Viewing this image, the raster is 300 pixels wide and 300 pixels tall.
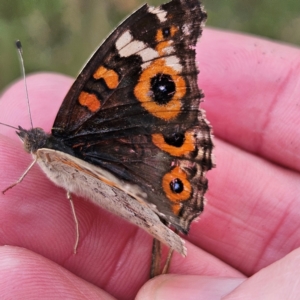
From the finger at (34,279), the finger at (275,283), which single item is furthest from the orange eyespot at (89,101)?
the finger at (275,283)

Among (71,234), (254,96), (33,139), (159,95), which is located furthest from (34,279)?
(254,96)

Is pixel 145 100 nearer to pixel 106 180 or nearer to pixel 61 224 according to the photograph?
pixel 106 180

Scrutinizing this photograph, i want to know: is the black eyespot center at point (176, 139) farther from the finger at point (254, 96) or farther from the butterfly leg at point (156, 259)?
the finger at point (254, 96)

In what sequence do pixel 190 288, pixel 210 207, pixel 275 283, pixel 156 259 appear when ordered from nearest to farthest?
→ 1. pixel 275 283
2. pixel 190 288
3. pixel 156 259
4. pixel 210 207

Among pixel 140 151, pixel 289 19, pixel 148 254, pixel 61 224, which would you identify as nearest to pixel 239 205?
pixel 148 254

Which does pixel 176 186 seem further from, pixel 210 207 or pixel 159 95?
pixel 210 207

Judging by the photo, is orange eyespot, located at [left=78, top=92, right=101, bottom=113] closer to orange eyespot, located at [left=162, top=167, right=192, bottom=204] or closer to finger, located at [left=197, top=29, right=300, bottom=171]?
orange eyespot, located at [left=162, top=167, right=192, bottom=204]
